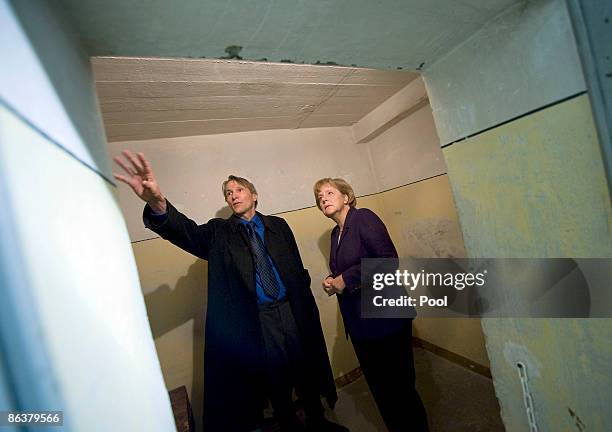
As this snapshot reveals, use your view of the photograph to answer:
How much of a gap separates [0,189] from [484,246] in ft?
3.79

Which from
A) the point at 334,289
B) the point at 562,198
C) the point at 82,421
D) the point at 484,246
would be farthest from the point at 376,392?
the point at 82,421

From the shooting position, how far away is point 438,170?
2309 millimetres

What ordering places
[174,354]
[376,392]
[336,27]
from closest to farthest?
[336,27], [376,392], [174,354]

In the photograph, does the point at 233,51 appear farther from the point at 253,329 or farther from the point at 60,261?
the point at 253,329

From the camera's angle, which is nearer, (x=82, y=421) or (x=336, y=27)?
(x=82, y=421)

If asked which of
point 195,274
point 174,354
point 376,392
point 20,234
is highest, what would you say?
point 20,234

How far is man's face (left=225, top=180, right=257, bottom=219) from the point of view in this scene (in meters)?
1.90

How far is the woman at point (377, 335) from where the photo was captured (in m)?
1.49

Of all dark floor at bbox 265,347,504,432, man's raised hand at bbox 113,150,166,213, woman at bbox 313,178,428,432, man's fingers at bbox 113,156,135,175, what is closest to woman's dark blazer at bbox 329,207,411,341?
woman at bbox 313,178,428,432

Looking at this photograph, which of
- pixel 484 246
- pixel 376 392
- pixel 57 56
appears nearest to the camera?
pixel 57 56

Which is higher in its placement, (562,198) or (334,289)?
(562,198)

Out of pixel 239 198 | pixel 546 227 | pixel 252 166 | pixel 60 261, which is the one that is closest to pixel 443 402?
pixel 546 227

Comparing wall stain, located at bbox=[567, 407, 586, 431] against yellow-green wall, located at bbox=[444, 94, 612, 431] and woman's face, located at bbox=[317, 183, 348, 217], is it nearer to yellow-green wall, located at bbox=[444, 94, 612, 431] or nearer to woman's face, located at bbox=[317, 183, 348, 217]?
yellow-green wall, located at bbox=[444, 94, 612, 431]

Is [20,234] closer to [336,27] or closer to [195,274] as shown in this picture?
[336,27]
